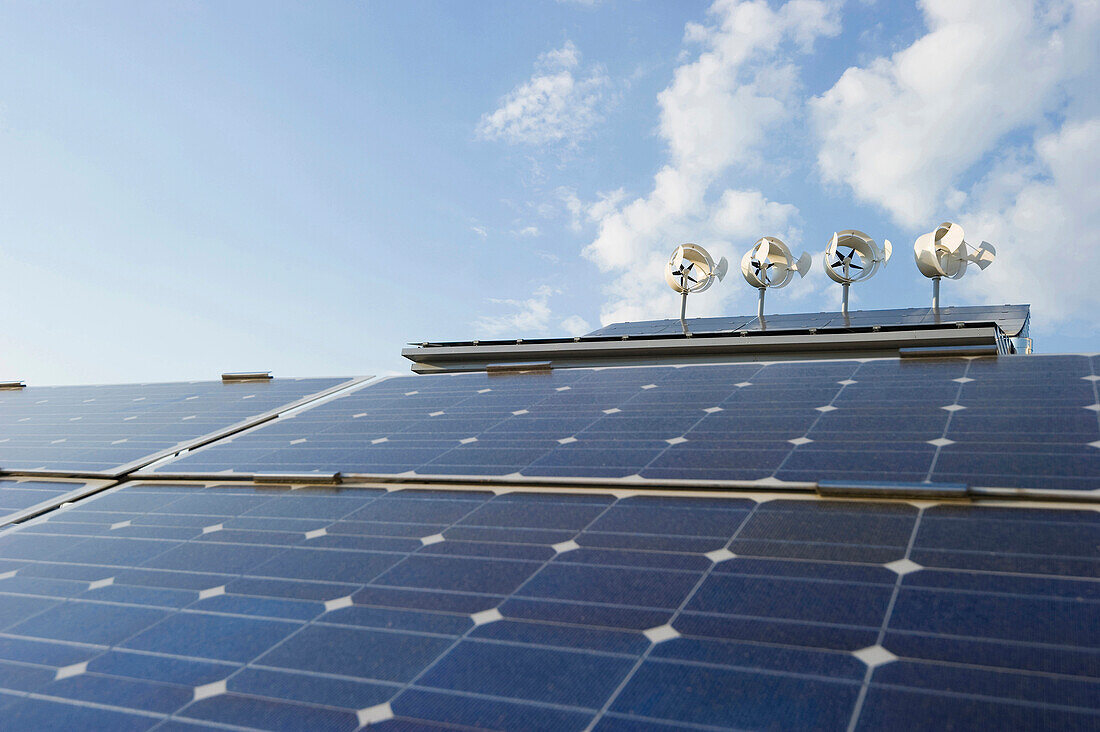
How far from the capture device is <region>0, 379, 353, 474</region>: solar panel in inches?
516

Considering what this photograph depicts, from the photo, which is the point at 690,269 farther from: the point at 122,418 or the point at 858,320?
the point at 122,418

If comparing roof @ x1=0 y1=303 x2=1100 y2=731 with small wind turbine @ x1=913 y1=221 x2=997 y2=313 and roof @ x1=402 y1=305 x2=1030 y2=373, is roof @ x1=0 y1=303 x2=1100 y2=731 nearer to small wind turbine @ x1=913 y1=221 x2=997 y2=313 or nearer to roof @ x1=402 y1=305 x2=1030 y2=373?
roof @ x1=402 y1=305 x2=1030 y2=373

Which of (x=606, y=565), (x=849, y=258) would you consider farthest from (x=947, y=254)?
(x=606, y=565)

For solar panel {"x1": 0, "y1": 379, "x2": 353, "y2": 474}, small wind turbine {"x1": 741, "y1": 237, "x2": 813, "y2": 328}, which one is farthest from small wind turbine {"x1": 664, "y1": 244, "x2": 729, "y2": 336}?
solar panel {"x1": 0, "y1": 379, "x2": 353, "y2": 474}

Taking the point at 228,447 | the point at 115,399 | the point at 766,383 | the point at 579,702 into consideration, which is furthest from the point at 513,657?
the point at 115,399

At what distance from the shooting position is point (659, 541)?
693 cm

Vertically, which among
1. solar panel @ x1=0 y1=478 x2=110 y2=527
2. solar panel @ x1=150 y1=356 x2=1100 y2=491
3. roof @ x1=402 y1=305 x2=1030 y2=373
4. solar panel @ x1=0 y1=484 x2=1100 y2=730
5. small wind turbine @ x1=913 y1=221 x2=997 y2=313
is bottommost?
solar panel @ x1=0 y1=484 x2=1100 y2=730

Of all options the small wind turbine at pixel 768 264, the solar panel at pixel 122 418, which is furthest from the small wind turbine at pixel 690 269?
the solar panel at pixel 122 418

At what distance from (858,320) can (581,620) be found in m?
25.7

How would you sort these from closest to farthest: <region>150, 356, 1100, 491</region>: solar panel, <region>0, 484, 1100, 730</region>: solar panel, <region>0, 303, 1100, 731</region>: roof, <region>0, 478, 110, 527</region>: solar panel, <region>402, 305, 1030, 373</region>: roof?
<region>0, 484, 1100, 730</region>: solar panel
<region>0, 303, 1100, 731</region>: roof
<region>150, 356, 1100, 491</region>: solar panel
<region>0, 478, 110, 527</region>: solar panel
<region>402, 305, 1030, 373</region>: roof

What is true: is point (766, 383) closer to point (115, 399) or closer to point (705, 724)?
point (705, 724)

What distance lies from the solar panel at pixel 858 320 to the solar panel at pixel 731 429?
14.2 m

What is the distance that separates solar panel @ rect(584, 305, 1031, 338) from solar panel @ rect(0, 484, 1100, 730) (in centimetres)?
1958

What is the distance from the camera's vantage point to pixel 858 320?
29094 millimetres
